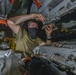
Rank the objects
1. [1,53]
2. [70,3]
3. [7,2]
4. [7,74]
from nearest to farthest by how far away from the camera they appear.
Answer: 1. [7,74]
2. [1,53]
3. [70,3]
4. [7,2]

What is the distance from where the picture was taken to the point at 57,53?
2.18 metres

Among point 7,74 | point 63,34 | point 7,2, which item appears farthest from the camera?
point 7,2

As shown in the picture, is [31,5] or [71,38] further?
[31,5]

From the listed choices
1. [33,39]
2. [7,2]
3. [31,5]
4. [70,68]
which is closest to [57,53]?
[70,68]

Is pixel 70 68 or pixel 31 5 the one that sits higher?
pixel 31 5

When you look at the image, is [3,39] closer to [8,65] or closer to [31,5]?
[31,5]

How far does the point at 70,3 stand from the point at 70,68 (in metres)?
0.85

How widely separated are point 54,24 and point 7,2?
2.14 meters

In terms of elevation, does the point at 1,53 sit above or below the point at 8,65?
above

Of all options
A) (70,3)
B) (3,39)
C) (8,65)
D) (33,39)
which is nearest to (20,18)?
(33,39)

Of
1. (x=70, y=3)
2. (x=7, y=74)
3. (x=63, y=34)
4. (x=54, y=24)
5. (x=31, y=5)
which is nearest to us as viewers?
(x=7, y=74)

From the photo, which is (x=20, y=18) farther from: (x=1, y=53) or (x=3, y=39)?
(x=3, y=39)

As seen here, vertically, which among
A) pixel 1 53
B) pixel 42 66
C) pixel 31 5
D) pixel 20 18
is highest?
pixel 31 5

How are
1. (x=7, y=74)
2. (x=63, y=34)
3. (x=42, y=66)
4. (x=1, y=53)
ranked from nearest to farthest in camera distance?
(x=7, y=74), (x=1, y=53), (x=42, y=66), (x=63, y=34)
